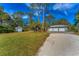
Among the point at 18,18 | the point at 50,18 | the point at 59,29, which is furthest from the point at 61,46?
the point at 18,18

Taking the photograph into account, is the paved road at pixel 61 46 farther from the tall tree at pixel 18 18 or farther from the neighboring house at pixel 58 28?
the tall tree at pixel 18 18

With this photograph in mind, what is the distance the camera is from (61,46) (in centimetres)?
215

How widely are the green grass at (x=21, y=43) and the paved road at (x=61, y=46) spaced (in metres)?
0.06

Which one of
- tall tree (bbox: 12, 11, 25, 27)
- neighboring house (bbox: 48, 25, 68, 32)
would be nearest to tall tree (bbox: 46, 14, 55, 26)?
neighboring house (bbox: 48, 25, 68, 32)

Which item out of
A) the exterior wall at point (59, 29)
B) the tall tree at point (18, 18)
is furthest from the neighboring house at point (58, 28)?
→ the tall tree at point (18, 18)

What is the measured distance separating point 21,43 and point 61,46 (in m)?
0.36

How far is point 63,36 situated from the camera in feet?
7.22

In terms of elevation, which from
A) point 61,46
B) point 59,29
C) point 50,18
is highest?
point 50,18

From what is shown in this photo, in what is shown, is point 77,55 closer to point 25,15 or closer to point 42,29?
point 42,29

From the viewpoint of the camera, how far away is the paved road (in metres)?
2.13

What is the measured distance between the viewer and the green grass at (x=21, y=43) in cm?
213

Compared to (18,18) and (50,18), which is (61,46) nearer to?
(50,18)

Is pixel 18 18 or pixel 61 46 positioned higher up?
pixel 18 18

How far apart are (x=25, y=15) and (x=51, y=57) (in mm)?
441
